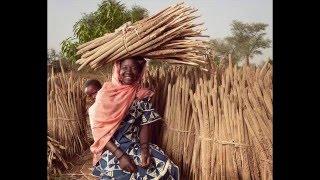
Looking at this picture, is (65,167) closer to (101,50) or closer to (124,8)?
(101,50)

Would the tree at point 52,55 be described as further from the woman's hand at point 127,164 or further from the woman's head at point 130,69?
the woman's hand at point 127,164

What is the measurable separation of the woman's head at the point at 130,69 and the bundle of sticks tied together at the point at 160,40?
0.04 meters

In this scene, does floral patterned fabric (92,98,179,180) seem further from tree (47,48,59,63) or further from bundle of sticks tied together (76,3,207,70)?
tree (47,48,59,63)

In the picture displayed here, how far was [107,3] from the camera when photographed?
2.67 metres

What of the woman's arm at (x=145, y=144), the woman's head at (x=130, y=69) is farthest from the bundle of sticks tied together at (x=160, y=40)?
the woman's arm at (x=145, y=144)

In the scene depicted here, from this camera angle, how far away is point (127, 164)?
2.37 metres

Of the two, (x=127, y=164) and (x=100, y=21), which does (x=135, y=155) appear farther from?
(x=100, y=21)

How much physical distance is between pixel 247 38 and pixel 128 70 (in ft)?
5.43

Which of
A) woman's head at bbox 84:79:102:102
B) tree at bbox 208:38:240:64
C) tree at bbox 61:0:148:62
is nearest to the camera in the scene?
tree at bbox 61:0:148:62

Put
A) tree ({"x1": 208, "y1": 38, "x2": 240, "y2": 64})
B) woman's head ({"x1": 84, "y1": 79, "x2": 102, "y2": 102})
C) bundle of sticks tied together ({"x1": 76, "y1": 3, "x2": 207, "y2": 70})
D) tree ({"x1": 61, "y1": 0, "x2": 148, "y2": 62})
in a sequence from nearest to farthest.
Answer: bundle of sticks tied together ({"x1": 76, "y1": 3, "x2": 207, "y2": 70})
tree ({"x1": 61, "y1": 0, "x2": 148, "y2": 62})
woman's head ({"x1": 84, "y1": 79, "x2": 102, "y2": 102})
tree ({"x1": 208, "y1": 38, "x2": 240, "y2": 64})

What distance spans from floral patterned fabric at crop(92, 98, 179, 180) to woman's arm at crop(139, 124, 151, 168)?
1.0 inches

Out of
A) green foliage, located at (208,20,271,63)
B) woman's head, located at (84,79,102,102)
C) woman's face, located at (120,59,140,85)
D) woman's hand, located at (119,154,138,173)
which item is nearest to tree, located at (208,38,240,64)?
green foliage, located at (208,20,271,63)

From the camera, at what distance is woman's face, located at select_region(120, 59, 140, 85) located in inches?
94.2

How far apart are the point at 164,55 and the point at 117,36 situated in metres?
0.32
